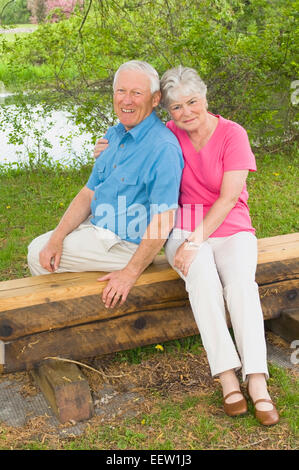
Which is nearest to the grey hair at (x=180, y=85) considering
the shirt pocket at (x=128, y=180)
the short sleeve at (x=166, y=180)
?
the short sleeve at (x=166, y=180)

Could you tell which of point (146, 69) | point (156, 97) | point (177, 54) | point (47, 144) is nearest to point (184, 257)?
point (156, 97)

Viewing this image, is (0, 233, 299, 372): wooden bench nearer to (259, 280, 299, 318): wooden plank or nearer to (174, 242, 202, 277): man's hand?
(259, 280, 299, 318): wooden plank

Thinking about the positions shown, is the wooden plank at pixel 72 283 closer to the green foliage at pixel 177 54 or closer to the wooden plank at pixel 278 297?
the wooden plank at pixel 278 297

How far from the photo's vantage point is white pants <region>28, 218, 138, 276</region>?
2871mm

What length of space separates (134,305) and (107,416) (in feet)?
1.74

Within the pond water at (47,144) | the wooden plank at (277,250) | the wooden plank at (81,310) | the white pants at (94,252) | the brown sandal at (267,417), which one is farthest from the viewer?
the pond water at (47,144)

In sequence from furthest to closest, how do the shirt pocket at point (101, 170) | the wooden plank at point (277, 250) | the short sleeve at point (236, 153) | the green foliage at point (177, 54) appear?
the green foliage at point (177, 54), the wooden plank at point (277, 250), the shirt pocket at point (101, 170), the short sleeve at point (236, 153)

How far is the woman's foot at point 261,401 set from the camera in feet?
8.11

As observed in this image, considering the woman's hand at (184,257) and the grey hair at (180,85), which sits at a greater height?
the grey hair at (180,85)

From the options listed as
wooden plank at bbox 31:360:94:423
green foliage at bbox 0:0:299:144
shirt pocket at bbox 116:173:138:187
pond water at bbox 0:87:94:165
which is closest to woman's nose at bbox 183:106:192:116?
shirt pocket at bbox 116:173:138:187

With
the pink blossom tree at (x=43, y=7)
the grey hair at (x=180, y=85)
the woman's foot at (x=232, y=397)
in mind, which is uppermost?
the pink blossom tree at (x=43, y=7)

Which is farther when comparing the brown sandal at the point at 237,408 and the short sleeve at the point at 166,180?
the short sleeve at the point at 166,180

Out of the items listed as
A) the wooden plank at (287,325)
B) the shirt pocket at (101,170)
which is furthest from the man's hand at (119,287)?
the wooden plank at (287,325)
